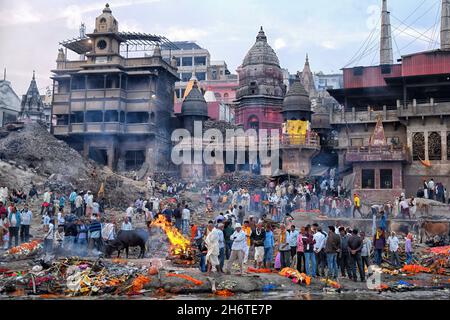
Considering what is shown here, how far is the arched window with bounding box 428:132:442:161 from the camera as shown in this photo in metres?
33.6

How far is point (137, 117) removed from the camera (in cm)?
4097

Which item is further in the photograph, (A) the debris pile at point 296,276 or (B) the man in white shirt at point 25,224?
(B) the man in white shirt at point 25,224

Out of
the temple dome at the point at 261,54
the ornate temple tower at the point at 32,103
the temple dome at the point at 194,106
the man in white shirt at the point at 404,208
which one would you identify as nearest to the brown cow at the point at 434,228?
the man in white shirt at the point at 404,208

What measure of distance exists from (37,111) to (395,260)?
4193 centimetres

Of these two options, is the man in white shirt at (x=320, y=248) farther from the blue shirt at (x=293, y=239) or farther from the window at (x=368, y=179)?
the window at (x=368, y=179)

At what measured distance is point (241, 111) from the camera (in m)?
47.4

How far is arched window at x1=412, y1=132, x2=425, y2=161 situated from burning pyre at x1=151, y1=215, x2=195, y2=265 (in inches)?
842

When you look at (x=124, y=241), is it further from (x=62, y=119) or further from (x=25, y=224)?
(x=62, y=119)

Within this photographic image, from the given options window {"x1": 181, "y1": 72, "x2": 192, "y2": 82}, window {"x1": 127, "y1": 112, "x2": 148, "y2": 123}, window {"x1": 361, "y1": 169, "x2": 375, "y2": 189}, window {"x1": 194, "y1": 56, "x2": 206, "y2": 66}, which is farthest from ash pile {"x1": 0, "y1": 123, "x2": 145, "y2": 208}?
window {"x1": 194, "y1": 56, "x2": 206, "y2": 66}

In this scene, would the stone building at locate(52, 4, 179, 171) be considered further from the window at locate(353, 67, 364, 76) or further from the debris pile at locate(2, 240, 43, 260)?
the debris pile at locate(2, 240, 43, 260)

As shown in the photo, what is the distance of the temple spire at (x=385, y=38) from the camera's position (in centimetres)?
4838

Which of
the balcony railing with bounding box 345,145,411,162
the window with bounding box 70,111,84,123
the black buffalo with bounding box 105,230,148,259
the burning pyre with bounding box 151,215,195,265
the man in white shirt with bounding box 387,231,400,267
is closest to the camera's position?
the burning pyre with bounding box 151,215,195,265

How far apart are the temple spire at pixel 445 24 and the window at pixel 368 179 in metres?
14.2

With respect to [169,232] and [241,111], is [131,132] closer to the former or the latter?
[241,111]
